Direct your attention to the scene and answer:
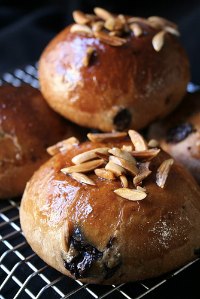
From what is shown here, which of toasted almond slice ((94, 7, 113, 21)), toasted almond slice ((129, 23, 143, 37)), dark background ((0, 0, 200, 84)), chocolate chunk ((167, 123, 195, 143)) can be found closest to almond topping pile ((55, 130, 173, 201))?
chocolate chunk ((167, 123, 195, 143))

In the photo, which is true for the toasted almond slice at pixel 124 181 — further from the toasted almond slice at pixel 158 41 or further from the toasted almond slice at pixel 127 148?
the toasted almond slice at pixel 158 41

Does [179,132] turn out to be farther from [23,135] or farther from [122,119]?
[23,135]

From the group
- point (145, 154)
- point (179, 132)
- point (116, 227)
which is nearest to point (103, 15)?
point (179, 132)

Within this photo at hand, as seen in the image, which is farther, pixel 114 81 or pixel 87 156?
pixel 114 81

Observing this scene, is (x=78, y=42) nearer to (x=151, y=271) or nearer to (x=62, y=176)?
(x=62, y=176)

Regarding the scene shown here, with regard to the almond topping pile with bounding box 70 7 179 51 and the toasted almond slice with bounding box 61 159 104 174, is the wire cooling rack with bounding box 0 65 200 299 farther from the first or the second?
the almond topping pile with bounding box 70 7 179 51

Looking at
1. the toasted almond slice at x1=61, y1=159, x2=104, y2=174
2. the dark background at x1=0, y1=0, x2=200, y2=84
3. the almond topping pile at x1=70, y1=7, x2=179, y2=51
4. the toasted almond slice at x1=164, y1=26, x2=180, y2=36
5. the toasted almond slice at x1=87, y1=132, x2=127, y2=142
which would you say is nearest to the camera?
the toasted almond slice at x1=61, y1=159, x2=104, y2=174

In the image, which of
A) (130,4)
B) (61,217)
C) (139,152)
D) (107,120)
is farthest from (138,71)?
(130,4)
